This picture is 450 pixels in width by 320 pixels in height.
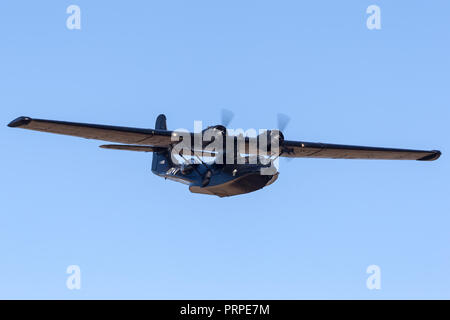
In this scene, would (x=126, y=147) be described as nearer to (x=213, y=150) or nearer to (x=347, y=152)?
(x=213, y=150)

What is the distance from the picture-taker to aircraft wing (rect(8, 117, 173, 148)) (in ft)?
73.2

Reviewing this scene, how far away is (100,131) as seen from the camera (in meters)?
24.0

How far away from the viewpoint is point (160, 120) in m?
34.9

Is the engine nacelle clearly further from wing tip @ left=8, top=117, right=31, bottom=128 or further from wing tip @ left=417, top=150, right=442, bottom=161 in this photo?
wing tip @ left=417, top=150, right=442, bottom=161

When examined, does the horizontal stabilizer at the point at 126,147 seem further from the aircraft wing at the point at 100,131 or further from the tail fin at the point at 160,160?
the tail fin at the point at 160,160

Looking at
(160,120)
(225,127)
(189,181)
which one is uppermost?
(160,120)

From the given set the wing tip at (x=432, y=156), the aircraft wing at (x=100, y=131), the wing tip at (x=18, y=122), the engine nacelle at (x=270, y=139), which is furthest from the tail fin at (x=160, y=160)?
the wing tip at (x=432, y=156)

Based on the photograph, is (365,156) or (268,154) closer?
(268,154)

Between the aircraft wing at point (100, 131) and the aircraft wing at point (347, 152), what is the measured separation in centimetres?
486

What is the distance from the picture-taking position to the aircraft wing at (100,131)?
22297mm
